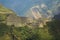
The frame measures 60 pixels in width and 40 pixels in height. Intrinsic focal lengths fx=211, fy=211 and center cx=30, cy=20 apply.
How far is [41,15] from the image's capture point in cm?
545

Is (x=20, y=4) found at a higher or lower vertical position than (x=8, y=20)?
higher

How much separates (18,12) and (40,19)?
23.4 inches

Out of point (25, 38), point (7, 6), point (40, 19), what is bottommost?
point (25, 38)

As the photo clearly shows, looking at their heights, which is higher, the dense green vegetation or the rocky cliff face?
the rocky cliff face

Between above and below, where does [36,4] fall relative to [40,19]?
above

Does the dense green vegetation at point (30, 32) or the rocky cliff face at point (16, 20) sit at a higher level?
the rocky cliff face at point (16, 20)

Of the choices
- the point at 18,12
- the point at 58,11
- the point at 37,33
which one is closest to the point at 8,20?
the point at 18,12

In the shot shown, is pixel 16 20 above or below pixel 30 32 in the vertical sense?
above

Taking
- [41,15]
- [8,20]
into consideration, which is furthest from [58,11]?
[8,20]

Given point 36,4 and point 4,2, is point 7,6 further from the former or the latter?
point 36,4

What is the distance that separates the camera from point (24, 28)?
536 cm

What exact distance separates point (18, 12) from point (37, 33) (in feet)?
2.39

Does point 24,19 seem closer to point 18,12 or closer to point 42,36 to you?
point 18,12

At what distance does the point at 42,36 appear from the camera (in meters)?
5.36
